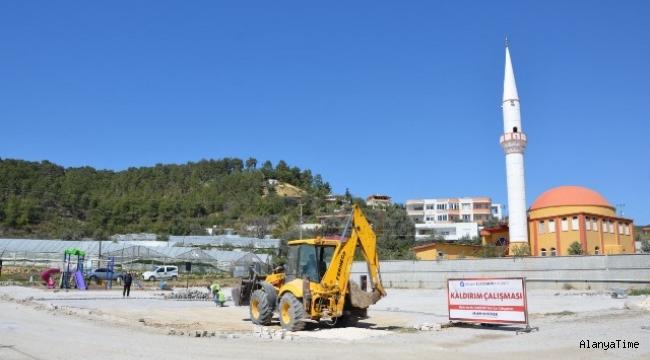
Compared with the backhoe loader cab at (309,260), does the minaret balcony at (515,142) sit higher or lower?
higher

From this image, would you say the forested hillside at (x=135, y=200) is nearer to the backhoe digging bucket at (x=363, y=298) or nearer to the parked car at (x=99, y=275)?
the parked car at (x=99, y=275)

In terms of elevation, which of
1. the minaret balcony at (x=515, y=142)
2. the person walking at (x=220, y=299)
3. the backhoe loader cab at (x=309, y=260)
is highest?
the minaret balcony at (x=515, y=142)

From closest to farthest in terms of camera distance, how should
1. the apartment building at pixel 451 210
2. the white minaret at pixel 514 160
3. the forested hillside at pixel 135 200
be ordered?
the white minaret at pixel 514 160
the forested hillside at pixel 135 200
the apartment building at pixel 451 210

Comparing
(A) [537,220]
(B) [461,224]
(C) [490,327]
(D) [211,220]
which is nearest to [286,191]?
(D) [211,220]

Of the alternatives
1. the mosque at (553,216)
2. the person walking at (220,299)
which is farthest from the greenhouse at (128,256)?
the person walking at (220,299)

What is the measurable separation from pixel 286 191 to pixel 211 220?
30920mm

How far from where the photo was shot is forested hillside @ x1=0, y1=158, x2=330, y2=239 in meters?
105

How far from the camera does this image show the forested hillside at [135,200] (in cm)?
10525

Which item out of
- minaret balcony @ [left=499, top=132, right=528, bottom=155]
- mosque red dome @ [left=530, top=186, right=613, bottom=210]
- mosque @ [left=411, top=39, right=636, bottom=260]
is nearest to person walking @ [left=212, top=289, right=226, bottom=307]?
mosque @ [left=411, top=39, right=636, bottom=260]

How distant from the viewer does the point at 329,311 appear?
14.2 metres

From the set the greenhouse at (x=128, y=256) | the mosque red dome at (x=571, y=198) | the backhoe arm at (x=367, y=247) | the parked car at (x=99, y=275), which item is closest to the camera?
the backhoe arm at (x=367, y=247)

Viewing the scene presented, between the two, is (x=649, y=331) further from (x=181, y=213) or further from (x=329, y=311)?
(x=181, y=213)

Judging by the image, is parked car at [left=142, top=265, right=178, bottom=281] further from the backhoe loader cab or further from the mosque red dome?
the backhoe loader cab

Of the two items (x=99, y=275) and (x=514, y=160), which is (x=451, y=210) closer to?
(x=514, y=160)
